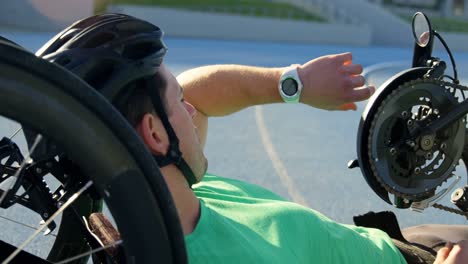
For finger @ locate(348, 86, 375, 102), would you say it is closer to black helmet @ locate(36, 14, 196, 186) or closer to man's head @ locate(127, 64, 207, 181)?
man's head @ locate(127, 64, 207, 181)

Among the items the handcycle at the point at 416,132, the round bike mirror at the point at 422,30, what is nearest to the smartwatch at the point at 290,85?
the handcycle at the point at 416,132

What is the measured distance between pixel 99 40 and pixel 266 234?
0.64 meters

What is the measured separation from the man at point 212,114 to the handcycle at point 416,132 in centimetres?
9

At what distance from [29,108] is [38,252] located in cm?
187

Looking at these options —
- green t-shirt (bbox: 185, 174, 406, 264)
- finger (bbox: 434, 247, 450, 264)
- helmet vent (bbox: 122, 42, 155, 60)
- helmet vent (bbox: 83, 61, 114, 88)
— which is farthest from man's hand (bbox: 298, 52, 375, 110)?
helmet vent (bbox: 83, 61, 114, 88)

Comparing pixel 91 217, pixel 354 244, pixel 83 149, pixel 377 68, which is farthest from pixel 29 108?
pixel 377 68

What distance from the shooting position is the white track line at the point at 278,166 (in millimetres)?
4430

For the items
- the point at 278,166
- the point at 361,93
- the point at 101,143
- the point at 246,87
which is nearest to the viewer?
the point at 101,143

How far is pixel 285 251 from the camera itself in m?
1.73

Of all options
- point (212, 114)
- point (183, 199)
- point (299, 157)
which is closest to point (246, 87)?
point (212, 114)

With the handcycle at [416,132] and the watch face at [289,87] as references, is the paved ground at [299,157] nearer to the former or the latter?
the watch face at [289,87]

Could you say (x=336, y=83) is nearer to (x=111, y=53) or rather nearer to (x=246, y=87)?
(x=246, y=87)

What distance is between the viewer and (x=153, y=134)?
1.52 metres

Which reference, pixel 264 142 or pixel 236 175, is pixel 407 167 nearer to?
pixel 236 175
